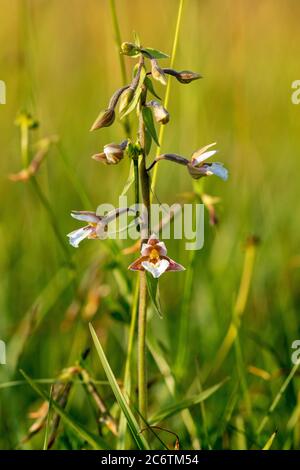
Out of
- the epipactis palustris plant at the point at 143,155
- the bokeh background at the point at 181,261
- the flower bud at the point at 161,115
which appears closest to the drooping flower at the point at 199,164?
the epipactis palustris plant at the point at 143,155

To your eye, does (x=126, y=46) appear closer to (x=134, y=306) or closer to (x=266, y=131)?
(x=134, y=306)

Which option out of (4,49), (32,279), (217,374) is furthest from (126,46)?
(4,49)

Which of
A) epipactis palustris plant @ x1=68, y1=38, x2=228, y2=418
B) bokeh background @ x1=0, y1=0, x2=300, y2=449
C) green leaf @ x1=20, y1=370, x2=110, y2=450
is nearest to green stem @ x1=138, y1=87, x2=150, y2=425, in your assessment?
epipactis palustris plant @ x1=68, y1=38, x2=228, y2=418

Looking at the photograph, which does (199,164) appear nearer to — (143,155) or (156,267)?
(143,155)

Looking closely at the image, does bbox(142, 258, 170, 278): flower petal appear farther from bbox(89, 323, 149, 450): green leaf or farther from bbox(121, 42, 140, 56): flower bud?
bbox(121, 42, 140, 56): flower bud
